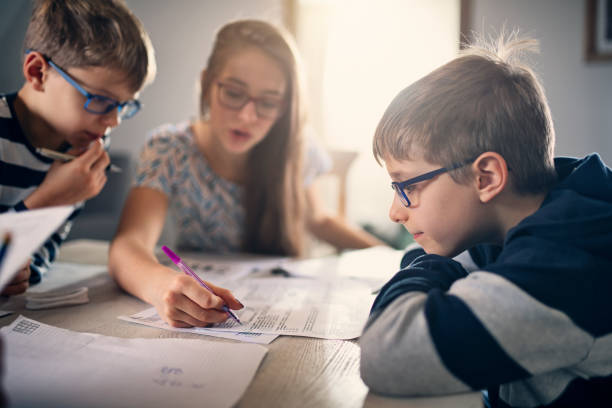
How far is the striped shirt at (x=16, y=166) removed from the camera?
861 mm

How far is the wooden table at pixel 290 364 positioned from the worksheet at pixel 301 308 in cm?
3

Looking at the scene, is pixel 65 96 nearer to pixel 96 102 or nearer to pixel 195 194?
pixel 96 102

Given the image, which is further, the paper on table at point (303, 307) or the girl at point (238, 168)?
the girl at point (238, 168)

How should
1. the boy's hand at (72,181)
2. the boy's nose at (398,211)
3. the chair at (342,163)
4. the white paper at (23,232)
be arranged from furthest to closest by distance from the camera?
the chair at (342,163), the boy's hand at (72,181), the boy's nose at (398,211), the white paper at (23,232)

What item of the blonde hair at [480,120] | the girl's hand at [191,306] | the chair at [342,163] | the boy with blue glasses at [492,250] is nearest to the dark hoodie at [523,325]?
the boy with blue glasses at [492,250]

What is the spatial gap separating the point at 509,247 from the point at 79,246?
4.26 feet

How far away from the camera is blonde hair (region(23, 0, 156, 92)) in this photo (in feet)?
2.82

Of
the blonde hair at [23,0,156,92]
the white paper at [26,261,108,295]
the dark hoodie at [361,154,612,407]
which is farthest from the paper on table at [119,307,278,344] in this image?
the blonde hair at [23,0,156,92]

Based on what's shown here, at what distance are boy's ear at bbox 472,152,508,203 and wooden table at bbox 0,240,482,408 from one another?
297 mm

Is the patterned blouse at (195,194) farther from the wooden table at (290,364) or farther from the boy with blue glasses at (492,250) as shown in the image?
the boy with blue glasses at (492,250)

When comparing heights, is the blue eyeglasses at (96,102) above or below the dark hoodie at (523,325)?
above

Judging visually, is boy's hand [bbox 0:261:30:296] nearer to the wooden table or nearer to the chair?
the wooden table

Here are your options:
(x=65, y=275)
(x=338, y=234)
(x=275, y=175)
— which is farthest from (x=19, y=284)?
(x=338, y=234)

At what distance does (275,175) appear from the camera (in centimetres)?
135
